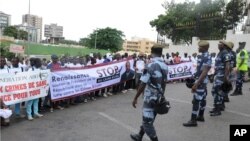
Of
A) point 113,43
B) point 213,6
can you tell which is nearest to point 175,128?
point 213,6

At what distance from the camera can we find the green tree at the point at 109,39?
75.7 meters

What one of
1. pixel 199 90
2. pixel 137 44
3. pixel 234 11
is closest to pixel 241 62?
pixel 199 90

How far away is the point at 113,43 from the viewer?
2997 inches

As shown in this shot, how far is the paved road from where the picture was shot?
7.55m

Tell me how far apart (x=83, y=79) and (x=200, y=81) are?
5088 millimetres

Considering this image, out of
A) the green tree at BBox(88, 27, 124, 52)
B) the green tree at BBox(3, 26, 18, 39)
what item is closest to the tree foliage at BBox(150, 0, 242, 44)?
the green tree at BBox(88, 27, 124, 52)

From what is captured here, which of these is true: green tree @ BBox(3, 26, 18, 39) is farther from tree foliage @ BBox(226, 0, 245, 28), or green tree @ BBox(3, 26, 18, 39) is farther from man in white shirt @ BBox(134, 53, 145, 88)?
man in white shirt @ BBox(134, 53, 145, 88)

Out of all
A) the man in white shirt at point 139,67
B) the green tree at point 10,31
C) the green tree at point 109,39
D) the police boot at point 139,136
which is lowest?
the police boot at point 139,136

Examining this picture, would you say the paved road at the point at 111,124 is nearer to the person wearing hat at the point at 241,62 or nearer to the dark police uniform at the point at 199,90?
the dark police uniform at the point at 199,90

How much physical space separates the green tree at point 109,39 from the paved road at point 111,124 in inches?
2520

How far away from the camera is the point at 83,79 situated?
39.2 ft

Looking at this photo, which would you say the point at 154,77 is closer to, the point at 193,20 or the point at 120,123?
the point at 120,123

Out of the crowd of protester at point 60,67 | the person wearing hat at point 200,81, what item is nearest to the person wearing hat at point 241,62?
the crowd of protester at point 60,67

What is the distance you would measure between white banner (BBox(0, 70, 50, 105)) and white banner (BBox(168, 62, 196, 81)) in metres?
9.88
